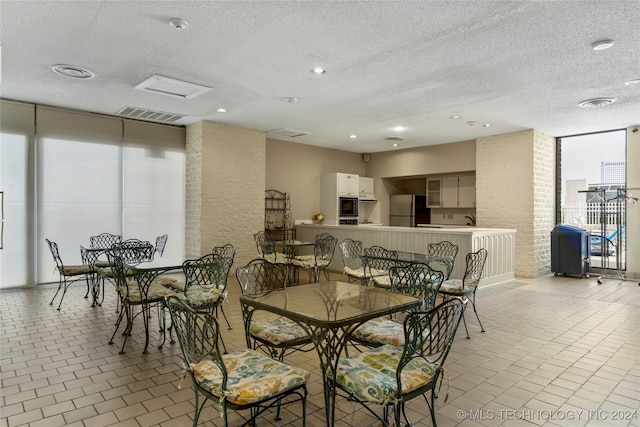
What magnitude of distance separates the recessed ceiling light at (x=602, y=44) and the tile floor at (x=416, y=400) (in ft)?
8.80

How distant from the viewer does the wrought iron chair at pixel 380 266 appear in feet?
13.6

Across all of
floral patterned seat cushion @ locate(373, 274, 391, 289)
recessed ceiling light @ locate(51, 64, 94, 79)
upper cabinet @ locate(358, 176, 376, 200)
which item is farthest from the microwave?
recessed ceiling light @ locate(51, 64, 94, 79)

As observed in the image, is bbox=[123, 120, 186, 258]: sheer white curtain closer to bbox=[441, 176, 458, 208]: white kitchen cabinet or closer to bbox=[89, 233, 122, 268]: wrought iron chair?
bbox=[89, 233, 122, 268]: wrought iron chair

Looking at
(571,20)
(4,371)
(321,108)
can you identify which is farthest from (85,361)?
(571,20)

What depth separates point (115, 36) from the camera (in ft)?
11.4

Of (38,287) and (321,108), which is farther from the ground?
(321,108)

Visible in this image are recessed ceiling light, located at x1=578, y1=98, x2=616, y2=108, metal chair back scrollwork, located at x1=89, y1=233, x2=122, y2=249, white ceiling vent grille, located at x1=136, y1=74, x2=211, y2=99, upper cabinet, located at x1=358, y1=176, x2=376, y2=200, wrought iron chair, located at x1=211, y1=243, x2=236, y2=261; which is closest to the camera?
white ceiling vent grille, located at x1=136, y1=74, x2=211, y2=99

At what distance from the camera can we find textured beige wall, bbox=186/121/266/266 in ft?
22.4

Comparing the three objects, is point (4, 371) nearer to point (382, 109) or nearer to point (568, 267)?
point (382, 109)

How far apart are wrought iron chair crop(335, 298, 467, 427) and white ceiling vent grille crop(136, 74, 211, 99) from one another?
3.89 m

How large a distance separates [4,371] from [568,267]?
8.13m

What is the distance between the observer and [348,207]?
9.23 meters

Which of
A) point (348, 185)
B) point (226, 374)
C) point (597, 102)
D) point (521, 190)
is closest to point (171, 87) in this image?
point (226, 374)

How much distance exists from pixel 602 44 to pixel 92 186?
6865mm
